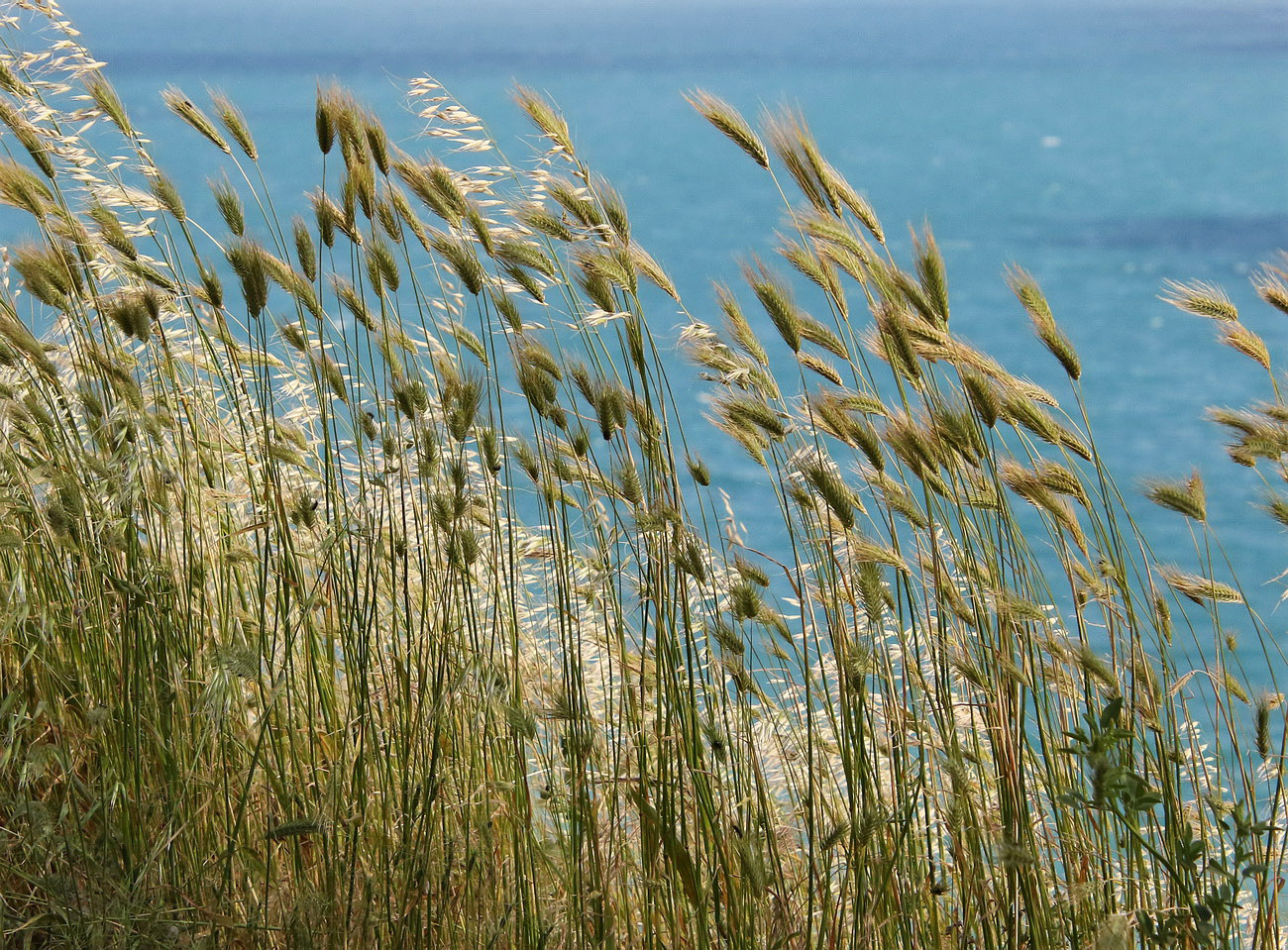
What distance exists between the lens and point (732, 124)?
1.29 metres

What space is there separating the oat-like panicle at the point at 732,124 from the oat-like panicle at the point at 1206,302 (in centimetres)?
43

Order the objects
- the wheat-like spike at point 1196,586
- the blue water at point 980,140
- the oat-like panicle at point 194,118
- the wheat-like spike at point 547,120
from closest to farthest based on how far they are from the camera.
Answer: the wheat-like spike at point 1196,586
the wheat-like spike at point 547,120
the oat-like panicle at point 194,118
the blue water at point 980,140

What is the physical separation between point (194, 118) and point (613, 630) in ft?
2.46

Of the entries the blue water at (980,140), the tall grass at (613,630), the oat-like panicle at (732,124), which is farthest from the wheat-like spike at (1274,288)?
the oat-like panicle at (732,124)

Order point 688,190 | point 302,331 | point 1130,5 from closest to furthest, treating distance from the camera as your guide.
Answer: point 302,331 < point 688,190 < point 1130,5

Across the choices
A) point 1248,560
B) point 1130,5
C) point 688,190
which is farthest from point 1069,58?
point 1248,560

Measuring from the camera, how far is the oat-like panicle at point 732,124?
1.29 metres

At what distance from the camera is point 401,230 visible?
133cm

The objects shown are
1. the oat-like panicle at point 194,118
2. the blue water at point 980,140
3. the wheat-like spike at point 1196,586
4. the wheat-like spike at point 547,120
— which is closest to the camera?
the wheat-like spike at point 1196,586

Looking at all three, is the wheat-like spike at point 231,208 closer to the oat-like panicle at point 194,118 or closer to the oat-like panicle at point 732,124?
the oat-like panicle at point 194,118

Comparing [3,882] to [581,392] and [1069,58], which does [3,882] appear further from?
[1069,58]

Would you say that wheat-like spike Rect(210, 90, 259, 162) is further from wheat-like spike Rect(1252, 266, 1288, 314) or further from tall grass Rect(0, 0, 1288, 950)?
wheat-like spike Rect(1252, 266, 1288, 314)

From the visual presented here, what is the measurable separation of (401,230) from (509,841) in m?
0.69

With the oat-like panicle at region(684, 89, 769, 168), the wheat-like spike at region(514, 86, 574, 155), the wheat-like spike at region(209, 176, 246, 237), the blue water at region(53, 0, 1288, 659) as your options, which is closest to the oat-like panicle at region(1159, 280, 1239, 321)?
the blue water at region(53, 0, 1288, 659)
